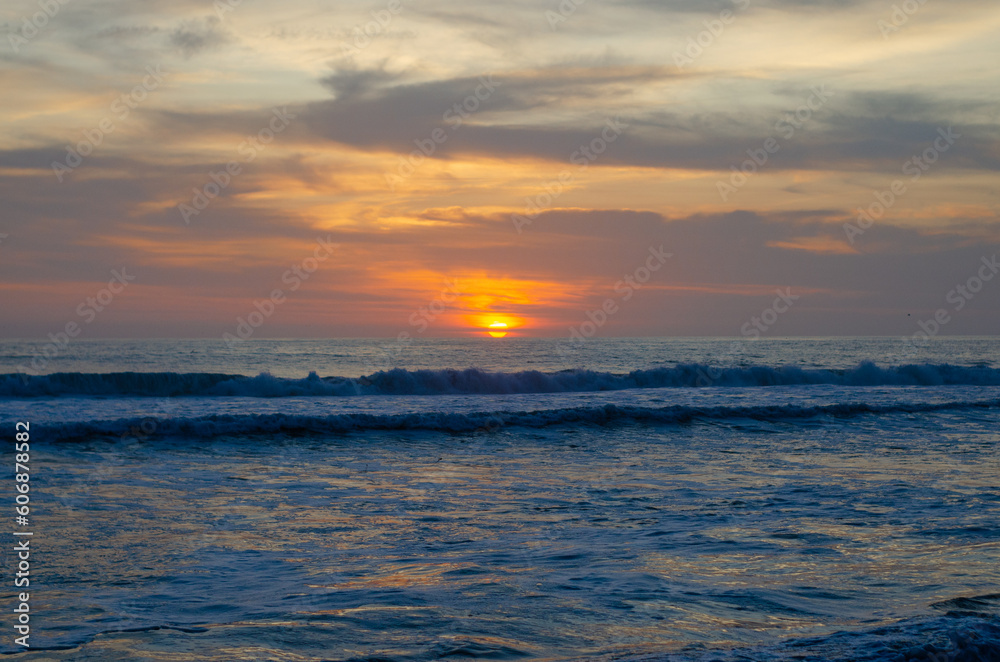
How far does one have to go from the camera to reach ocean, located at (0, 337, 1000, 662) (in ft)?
18.8

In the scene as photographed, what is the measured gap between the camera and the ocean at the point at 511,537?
5.74 meters

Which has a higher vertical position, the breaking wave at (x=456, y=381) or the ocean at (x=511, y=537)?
the breaking wave at (x=456, y=381)

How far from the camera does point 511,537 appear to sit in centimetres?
915

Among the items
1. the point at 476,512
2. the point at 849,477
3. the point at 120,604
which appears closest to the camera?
the point at 120,604

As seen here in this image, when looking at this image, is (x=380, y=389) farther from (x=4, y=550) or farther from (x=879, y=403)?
(x=4, y=550)

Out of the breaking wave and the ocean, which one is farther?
the breaking wave

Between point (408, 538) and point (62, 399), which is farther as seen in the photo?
point (62, 399)

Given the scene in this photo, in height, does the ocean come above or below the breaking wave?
below

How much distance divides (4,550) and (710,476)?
10379 mm

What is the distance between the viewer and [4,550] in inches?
329

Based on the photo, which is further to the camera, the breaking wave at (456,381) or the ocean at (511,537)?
the breaking wave at (456,381)

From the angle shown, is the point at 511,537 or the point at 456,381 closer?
the point at 511,537

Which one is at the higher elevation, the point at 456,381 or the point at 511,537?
the point at 456,381

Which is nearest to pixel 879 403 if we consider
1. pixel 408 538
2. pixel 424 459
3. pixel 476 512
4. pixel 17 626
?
pixel 424 459
